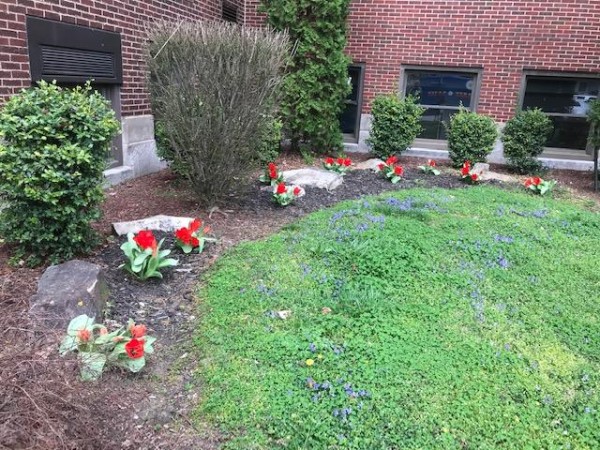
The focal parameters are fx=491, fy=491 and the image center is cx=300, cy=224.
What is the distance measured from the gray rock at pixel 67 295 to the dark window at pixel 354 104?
302 inches

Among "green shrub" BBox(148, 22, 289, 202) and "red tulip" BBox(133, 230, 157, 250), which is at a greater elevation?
"green shrub" BBox(148, 22, 289, 202)

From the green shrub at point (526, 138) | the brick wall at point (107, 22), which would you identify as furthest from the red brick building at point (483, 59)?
the brick wall at point (107, 22)

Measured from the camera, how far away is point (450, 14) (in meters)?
9.56

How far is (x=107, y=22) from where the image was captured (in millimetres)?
6176

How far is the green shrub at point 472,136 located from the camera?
8.38 meters

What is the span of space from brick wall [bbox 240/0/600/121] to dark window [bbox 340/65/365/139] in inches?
7.9

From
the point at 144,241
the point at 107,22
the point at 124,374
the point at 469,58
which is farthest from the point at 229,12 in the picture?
the point at 124,374

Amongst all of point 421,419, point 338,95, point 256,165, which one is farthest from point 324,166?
point 421,419

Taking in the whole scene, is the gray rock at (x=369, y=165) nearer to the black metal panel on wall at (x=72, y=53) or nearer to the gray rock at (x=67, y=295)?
the black metal panel on wall at (x=72, y=53)

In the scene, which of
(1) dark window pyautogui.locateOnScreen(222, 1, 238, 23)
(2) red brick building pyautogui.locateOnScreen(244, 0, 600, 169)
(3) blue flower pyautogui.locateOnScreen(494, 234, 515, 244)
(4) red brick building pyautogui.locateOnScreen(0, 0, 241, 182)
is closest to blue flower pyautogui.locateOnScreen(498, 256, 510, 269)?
(3) blue flower pyautogui.locateOnScreen(494, 234, 515, 244)

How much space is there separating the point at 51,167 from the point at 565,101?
964 cm

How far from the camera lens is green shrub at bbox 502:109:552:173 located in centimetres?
830

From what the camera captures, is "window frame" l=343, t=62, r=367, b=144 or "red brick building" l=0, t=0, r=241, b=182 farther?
"window frame" l=343, t=62, r=367, b=144

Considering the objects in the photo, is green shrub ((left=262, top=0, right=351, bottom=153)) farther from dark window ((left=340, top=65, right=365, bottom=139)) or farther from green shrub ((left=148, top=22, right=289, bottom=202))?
green shrub ((left=148, top=22, right=289, bottom=202))
